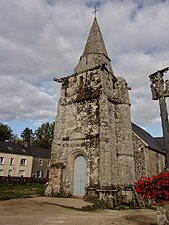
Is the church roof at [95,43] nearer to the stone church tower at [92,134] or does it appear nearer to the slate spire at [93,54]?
the slate spire at [93,54]

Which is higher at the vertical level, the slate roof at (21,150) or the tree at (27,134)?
the tree at (27,134)

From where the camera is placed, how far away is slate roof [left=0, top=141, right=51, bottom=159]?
115 feet

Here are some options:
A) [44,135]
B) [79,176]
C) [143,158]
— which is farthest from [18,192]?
[44,135]

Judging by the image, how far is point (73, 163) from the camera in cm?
1388

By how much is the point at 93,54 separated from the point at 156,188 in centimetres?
1319

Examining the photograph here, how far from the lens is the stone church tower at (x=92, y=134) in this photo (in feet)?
41.2

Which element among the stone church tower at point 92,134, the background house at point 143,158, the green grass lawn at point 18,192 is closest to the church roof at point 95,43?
the stone church tower at point 92,134

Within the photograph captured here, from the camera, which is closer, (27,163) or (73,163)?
(73,163)

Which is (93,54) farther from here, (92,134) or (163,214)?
(163,214)

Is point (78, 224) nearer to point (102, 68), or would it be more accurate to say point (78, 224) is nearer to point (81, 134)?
point (81, 134)

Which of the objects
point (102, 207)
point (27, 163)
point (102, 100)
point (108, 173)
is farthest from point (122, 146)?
point (27, 163)

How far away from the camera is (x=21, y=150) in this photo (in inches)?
1491

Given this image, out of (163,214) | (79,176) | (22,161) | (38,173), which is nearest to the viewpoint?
(163,214)

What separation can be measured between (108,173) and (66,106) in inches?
248
